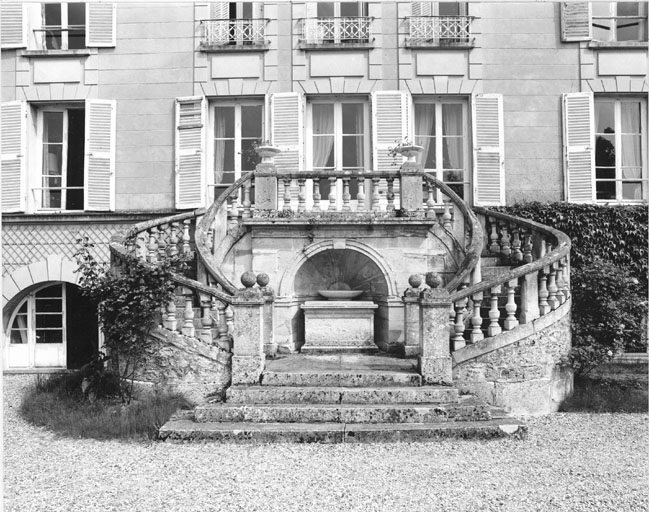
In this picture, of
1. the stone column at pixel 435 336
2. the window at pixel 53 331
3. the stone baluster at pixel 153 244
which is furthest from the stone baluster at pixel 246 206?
the window at pixel 53 331

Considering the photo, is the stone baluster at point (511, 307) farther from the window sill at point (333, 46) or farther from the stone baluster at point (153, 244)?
the window sill at point (333, 46)

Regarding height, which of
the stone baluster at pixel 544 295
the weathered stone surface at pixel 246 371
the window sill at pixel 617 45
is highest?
the window sill at pixel 617 45

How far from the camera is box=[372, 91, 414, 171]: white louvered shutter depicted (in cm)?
972

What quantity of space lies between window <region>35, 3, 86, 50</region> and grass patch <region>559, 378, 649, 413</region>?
31.7 feet

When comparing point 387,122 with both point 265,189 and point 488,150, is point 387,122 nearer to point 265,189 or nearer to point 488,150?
point 488,150

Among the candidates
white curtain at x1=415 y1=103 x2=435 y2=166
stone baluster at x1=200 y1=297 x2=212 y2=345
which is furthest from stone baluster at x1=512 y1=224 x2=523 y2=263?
stone baluster at x1=200 y1=297 x2=212 y2=345

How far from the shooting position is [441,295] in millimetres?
6211

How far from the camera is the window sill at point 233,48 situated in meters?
9.79

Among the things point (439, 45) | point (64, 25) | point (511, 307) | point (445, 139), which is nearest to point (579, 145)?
point (445, 139)

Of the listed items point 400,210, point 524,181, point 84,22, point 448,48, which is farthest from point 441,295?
point 84,22

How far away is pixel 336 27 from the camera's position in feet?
32.4

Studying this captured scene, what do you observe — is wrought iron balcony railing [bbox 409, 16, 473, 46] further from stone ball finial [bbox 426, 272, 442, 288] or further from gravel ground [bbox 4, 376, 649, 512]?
gravel ground [bbox 4, 376, 649, 512]

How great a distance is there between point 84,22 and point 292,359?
7352 millimetres

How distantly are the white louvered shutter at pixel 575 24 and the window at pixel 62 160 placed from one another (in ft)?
27.7
